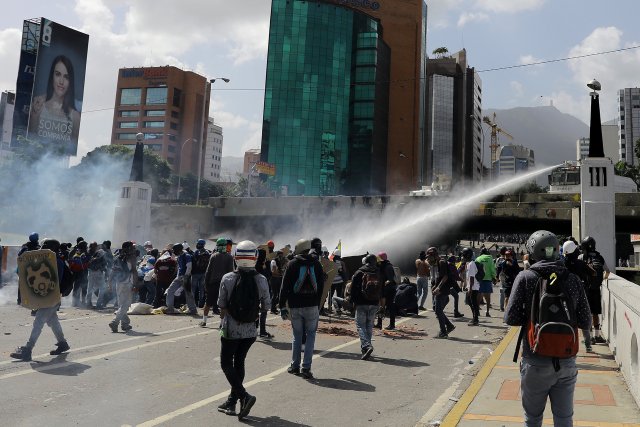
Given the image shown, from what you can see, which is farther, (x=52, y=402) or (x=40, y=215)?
(x=40, y=215)

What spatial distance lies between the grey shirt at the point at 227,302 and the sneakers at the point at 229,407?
68 cm

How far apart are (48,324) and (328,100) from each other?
85614 mm

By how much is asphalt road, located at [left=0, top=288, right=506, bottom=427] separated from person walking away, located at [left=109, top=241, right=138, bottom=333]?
233mm

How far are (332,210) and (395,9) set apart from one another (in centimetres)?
7517

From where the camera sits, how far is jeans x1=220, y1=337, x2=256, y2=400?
516 centimetres

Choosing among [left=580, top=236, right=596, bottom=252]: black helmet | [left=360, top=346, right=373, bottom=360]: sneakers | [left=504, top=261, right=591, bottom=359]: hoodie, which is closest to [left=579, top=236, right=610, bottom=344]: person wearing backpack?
[left=580, top=236, right=596, bottom=252]: black helmet

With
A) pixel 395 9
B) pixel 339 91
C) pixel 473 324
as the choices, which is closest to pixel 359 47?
pixel 339 91

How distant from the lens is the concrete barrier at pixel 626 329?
5609mm

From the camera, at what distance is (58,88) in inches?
2539

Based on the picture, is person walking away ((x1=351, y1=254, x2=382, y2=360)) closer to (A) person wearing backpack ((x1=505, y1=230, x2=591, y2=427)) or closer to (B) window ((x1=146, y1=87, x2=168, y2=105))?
(A) person wearing backpack ((x1=505, y1=230, x2=591, y2=427))

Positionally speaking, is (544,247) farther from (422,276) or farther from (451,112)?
(451,112)

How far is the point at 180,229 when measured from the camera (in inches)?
1989

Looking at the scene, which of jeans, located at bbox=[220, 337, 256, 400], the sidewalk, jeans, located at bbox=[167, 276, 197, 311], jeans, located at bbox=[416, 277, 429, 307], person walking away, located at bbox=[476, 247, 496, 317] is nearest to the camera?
the sidewalk

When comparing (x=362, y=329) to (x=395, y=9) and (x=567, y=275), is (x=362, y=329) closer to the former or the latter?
(x=567, y=275)
